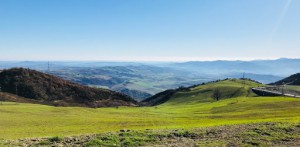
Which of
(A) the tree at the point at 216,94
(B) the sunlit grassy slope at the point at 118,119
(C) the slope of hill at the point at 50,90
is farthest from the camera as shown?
(A) the tree at the point at 216,94

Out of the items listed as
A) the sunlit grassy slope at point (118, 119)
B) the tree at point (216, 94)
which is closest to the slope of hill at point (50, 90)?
the tree at point (216, 94)

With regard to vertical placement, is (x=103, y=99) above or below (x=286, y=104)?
below

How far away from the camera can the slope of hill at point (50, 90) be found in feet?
401

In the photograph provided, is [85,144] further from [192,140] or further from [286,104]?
[286,104]

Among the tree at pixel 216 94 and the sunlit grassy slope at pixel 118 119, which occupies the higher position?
the sunlit grassy slope at pixel 118 119

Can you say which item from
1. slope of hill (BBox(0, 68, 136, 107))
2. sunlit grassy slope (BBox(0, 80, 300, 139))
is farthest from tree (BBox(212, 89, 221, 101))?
sunlit grassy slope (BBox(0, 80, 300, 139))

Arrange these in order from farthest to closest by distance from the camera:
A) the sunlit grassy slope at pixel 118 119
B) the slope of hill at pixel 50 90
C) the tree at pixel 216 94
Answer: the tree at pixel 216 94, the slope of hill at pixel 50 90, the sunlit grassy slope at pixel 118 119

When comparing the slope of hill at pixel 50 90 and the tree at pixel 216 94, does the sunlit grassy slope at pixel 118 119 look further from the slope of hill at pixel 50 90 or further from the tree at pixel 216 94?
the tree at pixel 216 94

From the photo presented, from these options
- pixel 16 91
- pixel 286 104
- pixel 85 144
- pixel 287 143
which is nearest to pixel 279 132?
pixel 287 143

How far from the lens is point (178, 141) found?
21031 mm

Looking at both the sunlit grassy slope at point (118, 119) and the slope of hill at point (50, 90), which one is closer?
the sunlit grassy slope at point (118, 119)

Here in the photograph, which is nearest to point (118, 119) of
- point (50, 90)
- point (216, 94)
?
point (50, 90)

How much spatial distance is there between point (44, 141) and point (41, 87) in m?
114

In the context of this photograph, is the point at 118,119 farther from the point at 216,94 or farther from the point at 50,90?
the point at 216,94
